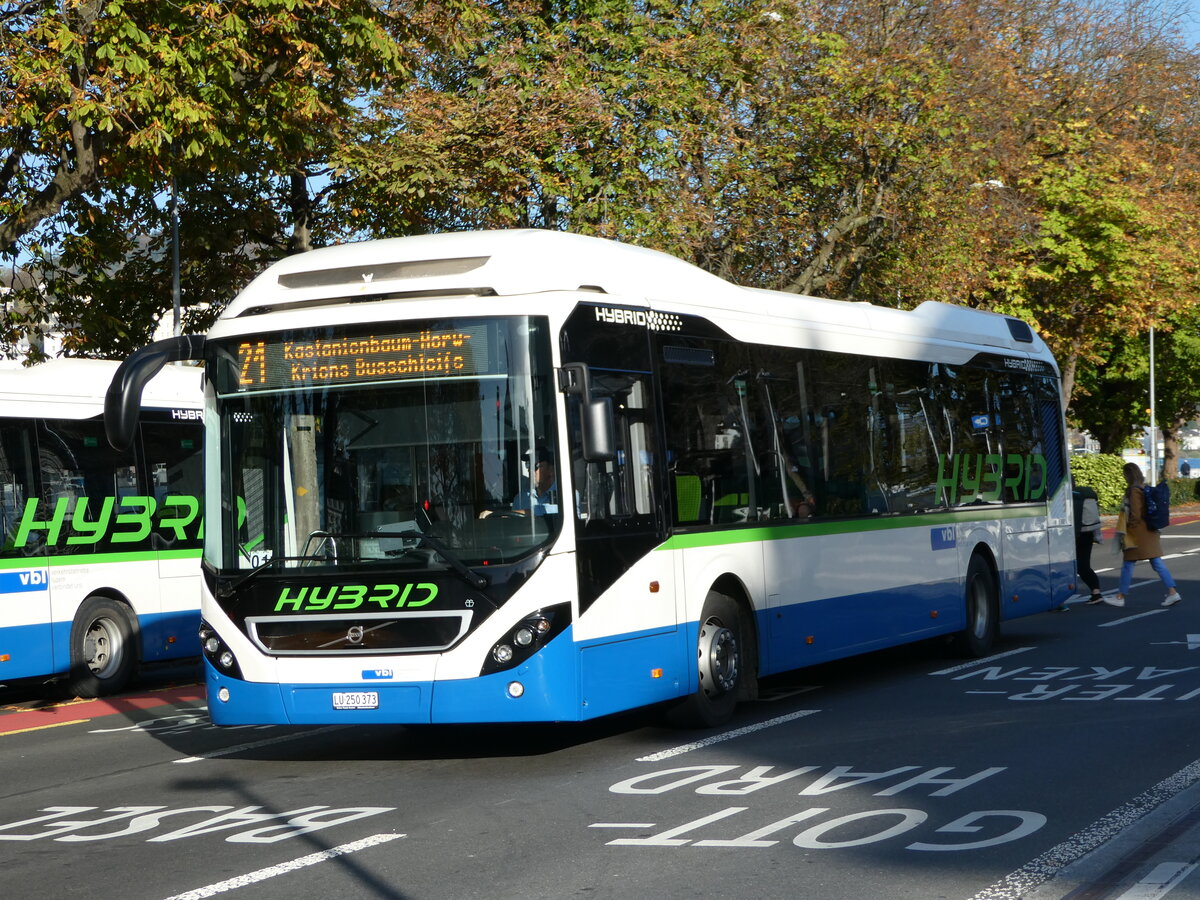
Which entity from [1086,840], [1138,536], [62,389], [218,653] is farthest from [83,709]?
[1138,536]

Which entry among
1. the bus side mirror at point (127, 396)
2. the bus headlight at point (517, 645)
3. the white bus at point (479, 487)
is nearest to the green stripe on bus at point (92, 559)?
the white bus at point (479, 487)

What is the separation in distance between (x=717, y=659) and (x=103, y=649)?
7.05m

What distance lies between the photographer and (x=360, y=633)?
9375mm

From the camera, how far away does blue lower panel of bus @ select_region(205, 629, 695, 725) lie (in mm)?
9148

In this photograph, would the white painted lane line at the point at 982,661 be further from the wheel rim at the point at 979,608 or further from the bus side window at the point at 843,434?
the bus side window at the point at 843,434

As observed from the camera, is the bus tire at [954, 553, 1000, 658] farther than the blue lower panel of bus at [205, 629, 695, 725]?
Yes

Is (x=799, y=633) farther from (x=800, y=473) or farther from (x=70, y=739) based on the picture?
(x=70, y=739)

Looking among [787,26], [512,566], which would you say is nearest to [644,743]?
[512,566]

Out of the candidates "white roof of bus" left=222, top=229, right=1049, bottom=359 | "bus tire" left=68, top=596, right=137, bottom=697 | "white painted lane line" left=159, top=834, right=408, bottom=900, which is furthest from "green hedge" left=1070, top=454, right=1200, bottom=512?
"white painted lane line" left=159, top=834, right=408, bottom=900

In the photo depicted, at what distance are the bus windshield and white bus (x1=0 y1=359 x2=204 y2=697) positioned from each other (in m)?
5.01

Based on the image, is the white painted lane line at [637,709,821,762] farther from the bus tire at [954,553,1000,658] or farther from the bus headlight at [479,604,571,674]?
the bus tire at [954,553,1000,658]

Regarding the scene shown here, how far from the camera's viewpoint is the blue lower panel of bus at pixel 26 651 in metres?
13.9

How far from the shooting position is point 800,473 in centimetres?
1238

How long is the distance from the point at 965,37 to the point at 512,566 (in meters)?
24.0
